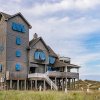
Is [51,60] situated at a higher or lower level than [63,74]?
higher

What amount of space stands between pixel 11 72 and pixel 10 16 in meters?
8.37

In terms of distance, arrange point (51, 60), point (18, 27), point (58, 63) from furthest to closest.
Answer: point (58, 63), point (51, 60), point (18, 27)

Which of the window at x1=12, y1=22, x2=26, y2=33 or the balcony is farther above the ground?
the window at x1=12, y1=22, x2=26, y2=33

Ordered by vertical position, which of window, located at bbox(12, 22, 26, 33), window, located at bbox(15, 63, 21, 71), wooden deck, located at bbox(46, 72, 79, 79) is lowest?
wooden deck, located at bbox(46, 72, 79, 79)

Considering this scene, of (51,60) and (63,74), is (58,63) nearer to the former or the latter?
(51,60)

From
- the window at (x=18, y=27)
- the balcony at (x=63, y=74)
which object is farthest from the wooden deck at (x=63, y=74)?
the window at (x=18, y=27)

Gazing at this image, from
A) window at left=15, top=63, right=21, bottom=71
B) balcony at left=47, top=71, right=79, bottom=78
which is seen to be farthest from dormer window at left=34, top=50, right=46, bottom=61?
balcony at left=47, top=71, right=79, bottom=78

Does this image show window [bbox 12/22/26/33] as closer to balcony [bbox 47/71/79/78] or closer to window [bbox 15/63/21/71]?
window [bbox 15/63/21/71]

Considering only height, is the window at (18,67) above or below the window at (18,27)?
below

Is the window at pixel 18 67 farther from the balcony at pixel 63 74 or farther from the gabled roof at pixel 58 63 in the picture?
the gabled roof at pixel 58 63

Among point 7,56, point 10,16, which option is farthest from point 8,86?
point 10,16

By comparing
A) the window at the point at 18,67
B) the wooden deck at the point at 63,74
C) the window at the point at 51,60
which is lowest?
the wooden deck at the point at 63,74

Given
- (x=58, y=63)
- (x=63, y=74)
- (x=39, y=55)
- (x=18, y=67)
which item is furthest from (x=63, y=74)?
(x=18, y=67)

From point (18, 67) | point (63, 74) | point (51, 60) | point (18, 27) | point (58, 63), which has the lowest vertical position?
point (63, 74)
